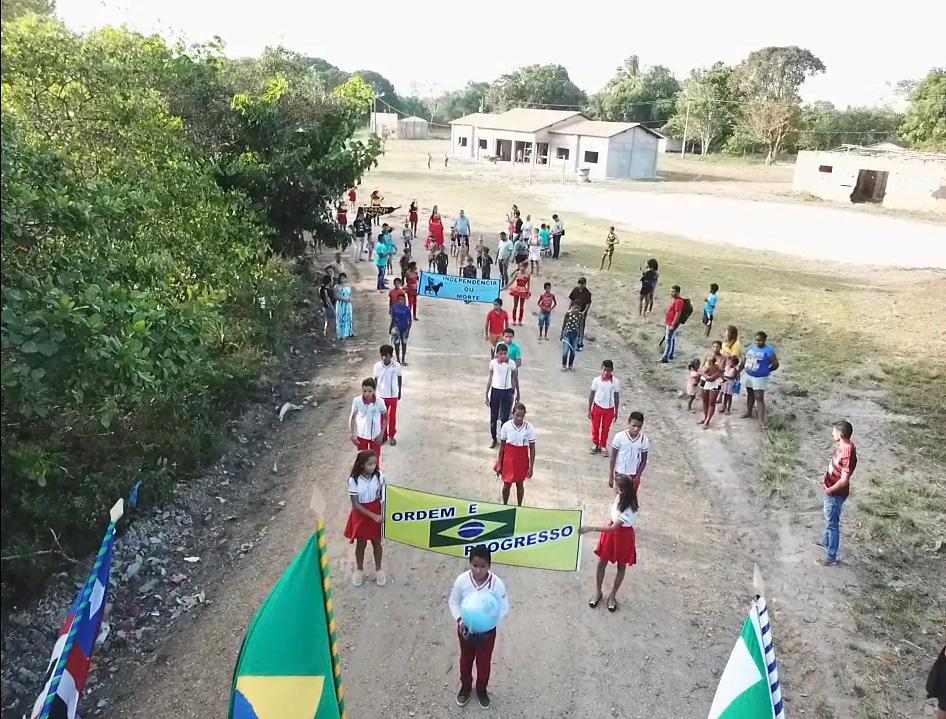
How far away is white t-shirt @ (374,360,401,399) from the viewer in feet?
32.0

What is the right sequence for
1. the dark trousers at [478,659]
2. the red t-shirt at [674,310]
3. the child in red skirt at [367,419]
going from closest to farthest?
the dark trousers at [478,659] < the child in red skirt at [367,419] < the red t-shirt at [674,310]

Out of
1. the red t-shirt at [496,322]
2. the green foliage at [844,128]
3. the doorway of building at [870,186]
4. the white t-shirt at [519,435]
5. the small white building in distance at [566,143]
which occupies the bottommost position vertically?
the white t-shirt at [519,435]

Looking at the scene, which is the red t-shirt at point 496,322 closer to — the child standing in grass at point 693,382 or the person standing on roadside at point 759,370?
the child standing in grass at point 693,382

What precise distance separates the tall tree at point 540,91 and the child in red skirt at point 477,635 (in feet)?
292

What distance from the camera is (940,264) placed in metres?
25.9

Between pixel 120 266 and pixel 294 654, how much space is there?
4105mm

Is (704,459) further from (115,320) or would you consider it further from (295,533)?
(115,320)

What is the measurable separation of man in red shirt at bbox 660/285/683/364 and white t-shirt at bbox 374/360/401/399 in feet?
21.6

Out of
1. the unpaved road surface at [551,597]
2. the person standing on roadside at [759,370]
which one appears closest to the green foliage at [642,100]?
the person standing on roadside at [759,370]

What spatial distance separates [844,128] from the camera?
211ft

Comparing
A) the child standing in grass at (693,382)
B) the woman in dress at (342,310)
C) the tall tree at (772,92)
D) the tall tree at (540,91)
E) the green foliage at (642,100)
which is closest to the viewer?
the child standing in grass at (693,382)

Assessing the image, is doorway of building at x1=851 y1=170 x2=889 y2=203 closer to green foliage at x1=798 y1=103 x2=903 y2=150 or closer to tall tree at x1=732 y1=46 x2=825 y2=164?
tall tree at x1=732 y1=46 x2=825 y2=164

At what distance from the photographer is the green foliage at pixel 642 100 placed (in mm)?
77062

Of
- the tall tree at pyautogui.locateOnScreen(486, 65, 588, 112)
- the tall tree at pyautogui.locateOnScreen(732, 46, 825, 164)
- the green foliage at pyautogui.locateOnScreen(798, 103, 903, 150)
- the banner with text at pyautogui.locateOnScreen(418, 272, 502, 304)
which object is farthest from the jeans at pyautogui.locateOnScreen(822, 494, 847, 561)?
the tall tree at pyautogui.locateOnScreen(486, 65, 588, 112)
